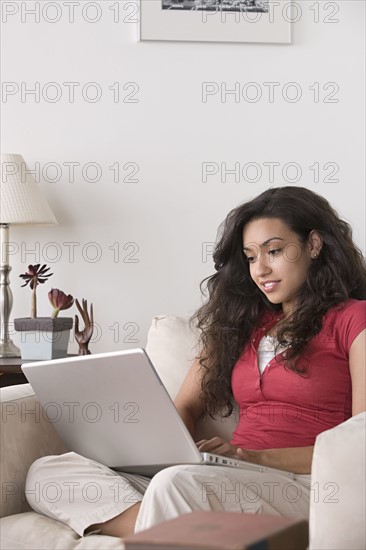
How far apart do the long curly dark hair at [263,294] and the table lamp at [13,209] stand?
2.60 feet

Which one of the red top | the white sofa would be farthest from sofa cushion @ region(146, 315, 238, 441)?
the red top

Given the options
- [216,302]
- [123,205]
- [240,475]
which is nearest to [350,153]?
[123,205]

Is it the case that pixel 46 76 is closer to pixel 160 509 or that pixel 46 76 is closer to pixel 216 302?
pixel 216 302

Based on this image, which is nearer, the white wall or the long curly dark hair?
the long curly dark hair

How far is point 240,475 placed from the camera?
5.65ft

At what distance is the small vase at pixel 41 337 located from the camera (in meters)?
2.76

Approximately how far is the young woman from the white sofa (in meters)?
0.05

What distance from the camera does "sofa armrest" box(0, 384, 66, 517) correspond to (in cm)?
192

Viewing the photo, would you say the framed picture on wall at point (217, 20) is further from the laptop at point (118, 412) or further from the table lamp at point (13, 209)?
the laptop at point (118, 412)

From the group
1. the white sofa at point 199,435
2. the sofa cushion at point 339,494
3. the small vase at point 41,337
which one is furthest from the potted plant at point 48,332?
the sofa cushion at point 339,494

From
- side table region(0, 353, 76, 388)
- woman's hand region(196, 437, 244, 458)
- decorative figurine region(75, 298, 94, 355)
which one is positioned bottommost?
woman's hand region(196, 437, 244, 458)

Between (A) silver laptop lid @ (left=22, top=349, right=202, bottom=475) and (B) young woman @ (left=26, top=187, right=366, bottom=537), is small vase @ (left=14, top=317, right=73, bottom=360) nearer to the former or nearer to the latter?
(B) young woman @ (left=26, top=187, right=366, bottom=537)

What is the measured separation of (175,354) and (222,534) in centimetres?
139

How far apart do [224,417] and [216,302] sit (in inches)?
12.2
